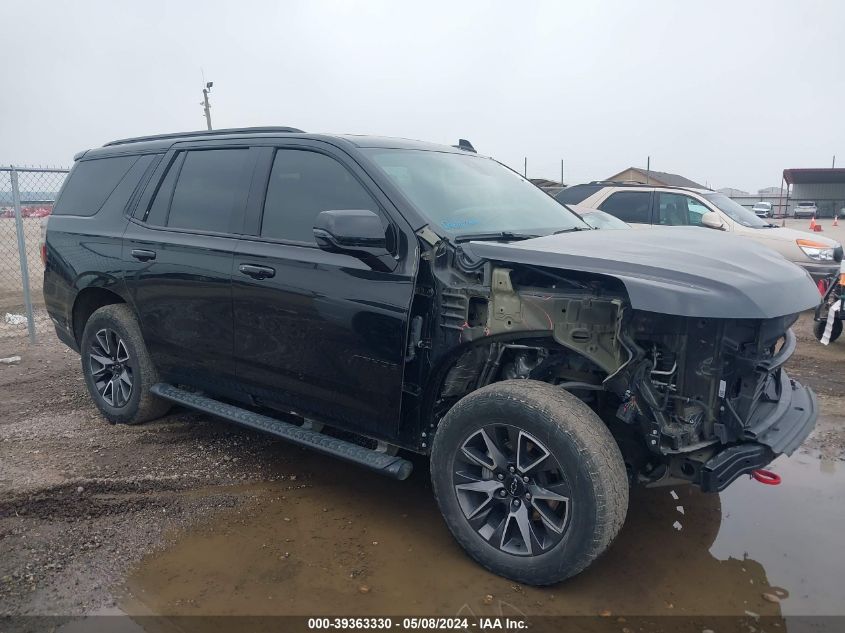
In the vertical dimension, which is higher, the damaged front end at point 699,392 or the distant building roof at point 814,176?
the distant building roof at point 814,176

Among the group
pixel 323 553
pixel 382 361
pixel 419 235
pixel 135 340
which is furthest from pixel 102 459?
pixel 419 235

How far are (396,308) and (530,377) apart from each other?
701 millimetres

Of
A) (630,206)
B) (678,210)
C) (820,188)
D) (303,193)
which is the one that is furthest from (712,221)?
(820,188)

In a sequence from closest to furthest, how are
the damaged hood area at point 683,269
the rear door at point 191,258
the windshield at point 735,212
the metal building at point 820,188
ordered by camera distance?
the damaged hood area at point 683,269, the rear door at point 191,258, the windshield at point 735,212, the metal building at point 820,188

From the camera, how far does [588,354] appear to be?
287 centimetres

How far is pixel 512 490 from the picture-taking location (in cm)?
296

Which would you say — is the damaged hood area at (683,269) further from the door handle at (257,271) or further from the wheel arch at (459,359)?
the door handle at (257,271)

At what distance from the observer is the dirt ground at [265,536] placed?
2887 mm

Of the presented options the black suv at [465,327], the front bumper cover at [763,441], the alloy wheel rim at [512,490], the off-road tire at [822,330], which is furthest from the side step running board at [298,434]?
the off-road tire at [822,330]

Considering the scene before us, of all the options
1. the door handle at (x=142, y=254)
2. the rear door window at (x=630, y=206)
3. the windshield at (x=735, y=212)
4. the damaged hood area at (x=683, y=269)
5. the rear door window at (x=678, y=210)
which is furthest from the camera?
the rear door window at (x=630, y=206)

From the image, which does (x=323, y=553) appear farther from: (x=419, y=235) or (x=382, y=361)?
(x=419, y=235)

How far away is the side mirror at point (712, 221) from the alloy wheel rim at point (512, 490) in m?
7.02

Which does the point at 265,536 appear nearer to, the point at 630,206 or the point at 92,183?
the point at 92,183

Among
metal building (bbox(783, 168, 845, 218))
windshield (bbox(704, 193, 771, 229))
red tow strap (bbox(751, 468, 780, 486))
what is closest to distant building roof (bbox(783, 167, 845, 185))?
metal building (bbox(783, 168, 845, 218))
